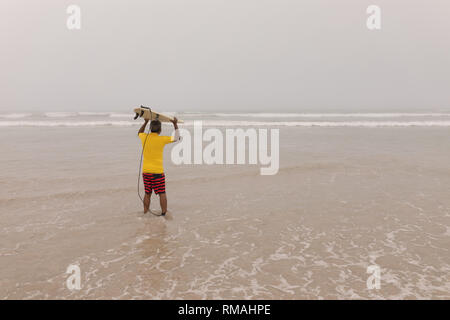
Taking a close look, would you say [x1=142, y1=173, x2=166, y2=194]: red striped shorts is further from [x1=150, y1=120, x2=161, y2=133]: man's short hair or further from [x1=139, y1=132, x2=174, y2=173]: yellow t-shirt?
[x1=150, y1=120, x2=161, y2=133]: man's short hair

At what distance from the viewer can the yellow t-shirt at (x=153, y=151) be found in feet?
19.5

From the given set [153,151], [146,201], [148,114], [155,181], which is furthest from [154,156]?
[146,201]

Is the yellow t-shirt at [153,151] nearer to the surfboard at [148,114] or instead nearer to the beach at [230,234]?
the surfboard at [148,114]

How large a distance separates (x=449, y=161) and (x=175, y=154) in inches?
462

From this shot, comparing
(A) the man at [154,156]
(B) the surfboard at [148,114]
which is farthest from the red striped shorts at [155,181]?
(B) the surfboard at [148,114]

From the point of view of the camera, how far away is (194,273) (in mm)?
4051

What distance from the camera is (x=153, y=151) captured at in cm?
603

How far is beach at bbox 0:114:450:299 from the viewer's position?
3.74 m

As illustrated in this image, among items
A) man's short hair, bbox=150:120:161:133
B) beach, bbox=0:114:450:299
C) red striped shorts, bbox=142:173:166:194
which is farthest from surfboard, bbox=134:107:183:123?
beach, bbox=0:114:450:299

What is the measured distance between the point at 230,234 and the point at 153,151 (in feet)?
7.62

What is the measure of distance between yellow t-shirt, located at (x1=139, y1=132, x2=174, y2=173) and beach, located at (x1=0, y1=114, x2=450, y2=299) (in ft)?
3.60

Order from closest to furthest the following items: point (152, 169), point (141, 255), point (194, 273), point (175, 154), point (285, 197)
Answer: point (194, 273)
point (141, 255)
point (152, 169)
point (285, 197)
point (175, 154)

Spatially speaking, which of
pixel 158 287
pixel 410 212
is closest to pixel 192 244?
pixel 158 287
